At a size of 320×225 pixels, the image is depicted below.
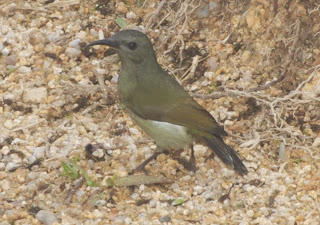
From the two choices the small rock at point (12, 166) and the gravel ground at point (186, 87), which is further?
the small rock at point (12, 166)

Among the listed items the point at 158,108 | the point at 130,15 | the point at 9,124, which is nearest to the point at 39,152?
the point at 9,124

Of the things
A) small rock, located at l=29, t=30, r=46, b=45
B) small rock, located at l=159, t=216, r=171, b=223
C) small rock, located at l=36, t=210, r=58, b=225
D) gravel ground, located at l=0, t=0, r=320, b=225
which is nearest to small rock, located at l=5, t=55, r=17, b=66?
gravel ground, located at l=0, t=0, r=320, b=225

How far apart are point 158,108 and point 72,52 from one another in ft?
5.34

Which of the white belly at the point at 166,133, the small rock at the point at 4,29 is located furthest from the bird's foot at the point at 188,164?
the small rock at the point at 4,29

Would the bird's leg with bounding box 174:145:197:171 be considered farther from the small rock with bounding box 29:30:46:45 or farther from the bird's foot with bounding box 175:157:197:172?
the small rock with bounding box 29:30:46:45

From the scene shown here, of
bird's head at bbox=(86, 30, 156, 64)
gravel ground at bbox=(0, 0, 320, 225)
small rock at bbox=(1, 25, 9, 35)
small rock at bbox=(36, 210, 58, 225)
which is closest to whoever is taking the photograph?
small rock at bbox=(36, 210, 58, 225)

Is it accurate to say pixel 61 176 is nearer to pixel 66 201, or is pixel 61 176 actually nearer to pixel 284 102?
pixel 66 201

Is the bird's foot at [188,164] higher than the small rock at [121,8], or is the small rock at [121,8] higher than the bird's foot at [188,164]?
the small rock at [121,8]

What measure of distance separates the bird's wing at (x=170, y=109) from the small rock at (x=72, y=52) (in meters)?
1.35

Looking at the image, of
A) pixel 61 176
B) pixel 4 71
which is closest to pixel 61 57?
pixel 4 71

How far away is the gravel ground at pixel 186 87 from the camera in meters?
5.39

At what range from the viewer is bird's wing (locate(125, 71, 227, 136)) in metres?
5.66

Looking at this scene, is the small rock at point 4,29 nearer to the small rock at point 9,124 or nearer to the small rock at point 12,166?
the small rock at point 9,124

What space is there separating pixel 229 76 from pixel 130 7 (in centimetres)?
148
